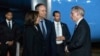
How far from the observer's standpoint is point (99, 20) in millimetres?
8961

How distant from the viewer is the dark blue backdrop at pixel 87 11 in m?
8.74

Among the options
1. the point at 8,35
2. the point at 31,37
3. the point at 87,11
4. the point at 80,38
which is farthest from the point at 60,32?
the point at 80,38

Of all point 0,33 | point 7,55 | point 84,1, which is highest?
point 84,1

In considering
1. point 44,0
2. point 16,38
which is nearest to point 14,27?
point 16,38

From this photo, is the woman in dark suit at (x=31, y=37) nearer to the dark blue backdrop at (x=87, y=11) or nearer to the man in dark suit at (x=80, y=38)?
the man in dark suit at (x=80, y=38)

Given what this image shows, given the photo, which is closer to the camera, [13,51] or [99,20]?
[13,51]

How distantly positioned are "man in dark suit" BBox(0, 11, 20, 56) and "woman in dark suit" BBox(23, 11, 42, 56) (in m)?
2.20

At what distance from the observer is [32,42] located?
531 centimetres

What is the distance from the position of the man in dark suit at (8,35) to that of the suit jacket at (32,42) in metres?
2.19

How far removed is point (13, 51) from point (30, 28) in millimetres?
2551

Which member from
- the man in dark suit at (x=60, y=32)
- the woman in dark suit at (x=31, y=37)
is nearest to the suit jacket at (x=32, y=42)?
the woman in dark suit at (x=31, y=37)

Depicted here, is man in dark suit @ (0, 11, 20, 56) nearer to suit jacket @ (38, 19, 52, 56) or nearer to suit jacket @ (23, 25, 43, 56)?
suit jacket @ (38, 19, 52, 56)

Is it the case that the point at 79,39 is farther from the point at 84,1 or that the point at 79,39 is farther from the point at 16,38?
the point at 84,1

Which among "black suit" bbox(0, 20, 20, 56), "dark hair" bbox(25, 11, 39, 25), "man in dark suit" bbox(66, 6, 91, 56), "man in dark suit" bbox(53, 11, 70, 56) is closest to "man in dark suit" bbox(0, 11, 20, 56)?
"black suit" bbox(0, 20, 20, 56)
